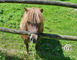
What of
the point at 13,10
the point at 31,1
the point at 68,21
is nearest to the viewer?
the point at 31,1

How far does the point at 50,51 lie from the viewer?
14.2 ft

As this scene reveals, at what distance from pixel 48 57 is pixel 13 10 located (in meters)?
3.78

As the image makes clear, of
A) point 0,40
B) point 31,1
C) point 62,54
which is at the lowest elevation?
point 62,54

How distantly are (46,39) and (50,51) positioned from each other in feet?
2.19

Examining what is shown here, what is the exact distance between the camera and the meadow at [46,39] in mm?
4012

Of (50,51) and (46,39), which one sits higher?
(46,39)

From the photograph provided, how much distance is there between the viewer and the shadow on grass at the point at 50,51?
401cm

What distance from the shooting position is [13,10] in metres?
6.59

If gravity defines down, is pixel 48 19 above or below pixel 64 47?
above

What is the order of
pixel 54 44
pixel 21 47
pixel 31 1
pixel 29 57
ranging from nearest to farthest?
pixel 31 1
pixel 29 57
pixel 21 47
pixel 54 44

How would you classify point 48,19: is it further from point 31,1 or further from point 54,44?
point 31,1

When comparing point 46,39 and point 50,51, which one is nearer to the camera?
point 50,51

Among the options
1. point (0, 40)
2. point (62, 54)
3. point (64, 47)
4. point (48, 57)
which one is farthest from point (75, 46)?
point (0, 40)

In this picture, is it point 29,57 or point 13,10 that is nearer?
point 29,57
